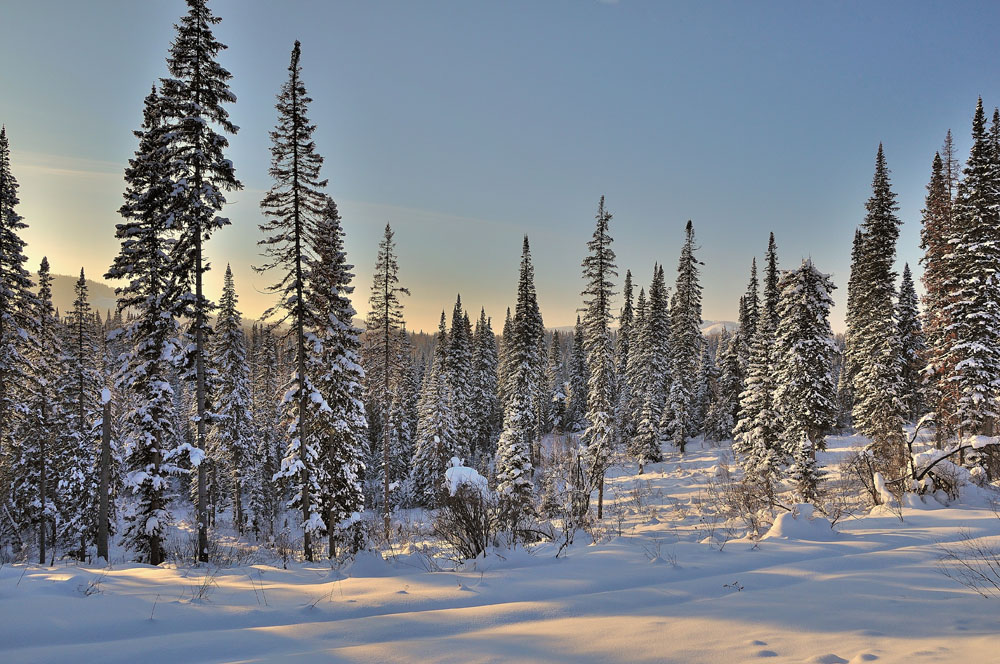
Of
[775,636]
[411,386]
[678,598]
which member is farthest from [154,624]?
[411,386]

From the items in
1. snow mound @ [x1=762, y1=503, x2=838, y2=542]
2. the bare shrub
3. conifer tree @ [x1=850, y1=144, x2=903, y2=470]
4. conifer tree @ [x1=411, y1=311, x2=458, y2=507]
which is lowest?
conifer tree @ [x1=411, y1=311, x2=458, y2=507]

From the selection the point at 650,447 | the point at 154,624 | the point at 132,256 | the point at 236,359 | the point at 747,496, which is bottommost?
the point at 650,447

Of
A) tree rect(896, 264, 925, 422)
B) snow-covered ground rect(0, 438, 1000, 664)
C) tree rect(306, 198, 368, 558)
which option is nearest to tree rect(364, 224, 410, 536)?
tree rect(306, 198, 368, 558)

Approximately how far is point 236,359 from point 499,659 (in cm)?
3313

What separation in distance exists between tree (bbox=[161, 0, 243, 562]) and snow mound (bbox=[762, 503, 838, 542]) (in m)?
16.3

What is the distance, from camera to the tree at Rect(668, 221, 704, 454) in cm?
4319

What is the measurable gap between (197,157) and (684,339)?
132 ft

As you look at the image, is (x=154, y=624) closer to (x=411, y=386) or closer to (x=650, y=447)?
(x=650, y=447)

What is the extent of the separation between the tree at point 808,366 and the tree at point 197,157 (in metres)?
26.0

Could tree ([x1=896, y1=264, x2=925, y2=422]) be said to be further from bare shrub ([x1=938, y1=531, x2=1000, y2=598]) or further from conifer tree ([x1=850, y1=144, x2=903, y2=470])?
bare shrub ([x1=938, y1=531, x2=1000, y2=598])

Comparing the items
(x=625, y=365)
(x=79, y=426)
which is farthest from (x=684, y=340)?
(x=79, y=426)

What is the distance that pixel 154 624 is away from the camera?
536cm

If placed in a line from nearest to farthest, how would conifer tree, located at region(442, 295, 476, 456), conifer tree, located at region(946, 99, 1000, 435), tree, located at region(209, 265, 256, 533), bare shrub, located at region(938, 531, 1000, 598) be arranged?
bare shrub, located at region(938, 531, 1000, 598), conifer tree, located at region(946, 99, 1000, 435), tree, located at region(209, 265, 256, 533), conifer tree, located at region(442, 295, 476, 456)

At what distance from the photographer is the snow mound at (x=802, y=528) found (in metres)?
8.39
